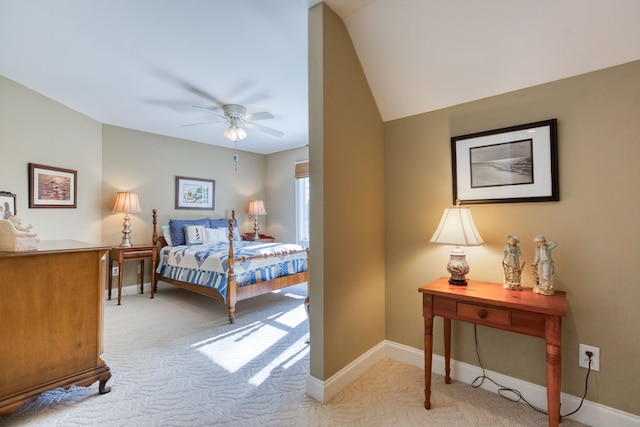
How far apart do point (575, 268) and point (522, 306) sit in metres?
0.51

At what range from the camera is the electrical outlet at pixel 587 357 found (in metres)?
1.56

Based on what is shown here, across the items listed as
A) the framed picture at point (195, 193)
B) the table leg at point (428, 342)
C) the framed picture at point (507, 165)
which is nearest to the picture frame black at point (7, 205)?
the framed picture at point (195, 193)

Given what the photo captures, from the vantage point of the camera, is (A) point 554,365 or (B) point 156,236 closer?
(A) point 554,365

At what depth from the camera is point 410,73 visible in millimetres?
2029

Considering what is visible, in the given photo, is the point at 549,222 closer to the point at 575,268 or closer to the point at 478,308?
the point at 575,268

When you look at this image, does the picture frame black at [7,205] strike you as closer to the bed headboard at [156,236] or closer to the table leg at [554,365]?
the bed headboard at [156,236]

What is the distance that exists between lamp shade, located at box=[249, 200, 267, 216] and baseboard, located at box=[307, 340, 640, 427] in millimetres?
3766

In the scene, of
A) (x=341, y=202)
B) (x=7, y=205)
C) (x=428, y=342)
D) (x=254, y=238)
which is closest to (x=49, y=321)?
(x=7, y=205)

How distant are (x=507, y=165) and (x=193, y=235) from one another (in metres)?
4.13

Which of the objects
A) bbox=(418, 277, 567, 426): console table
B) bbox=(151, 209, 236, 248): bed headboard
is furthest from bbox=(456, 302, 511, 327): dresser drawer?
bbox=(151, 209, 236, 248): bed headboard

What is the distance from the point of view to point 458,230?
69.5 inches

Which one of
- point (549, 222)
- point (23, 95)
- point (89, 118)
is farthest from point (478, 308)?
point (89, 118)

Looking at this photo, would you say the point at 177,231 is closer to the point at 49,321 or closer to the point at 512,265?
the point at 49,321

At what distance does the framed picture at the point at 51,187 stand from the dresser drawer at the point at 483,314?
4.12 meters
